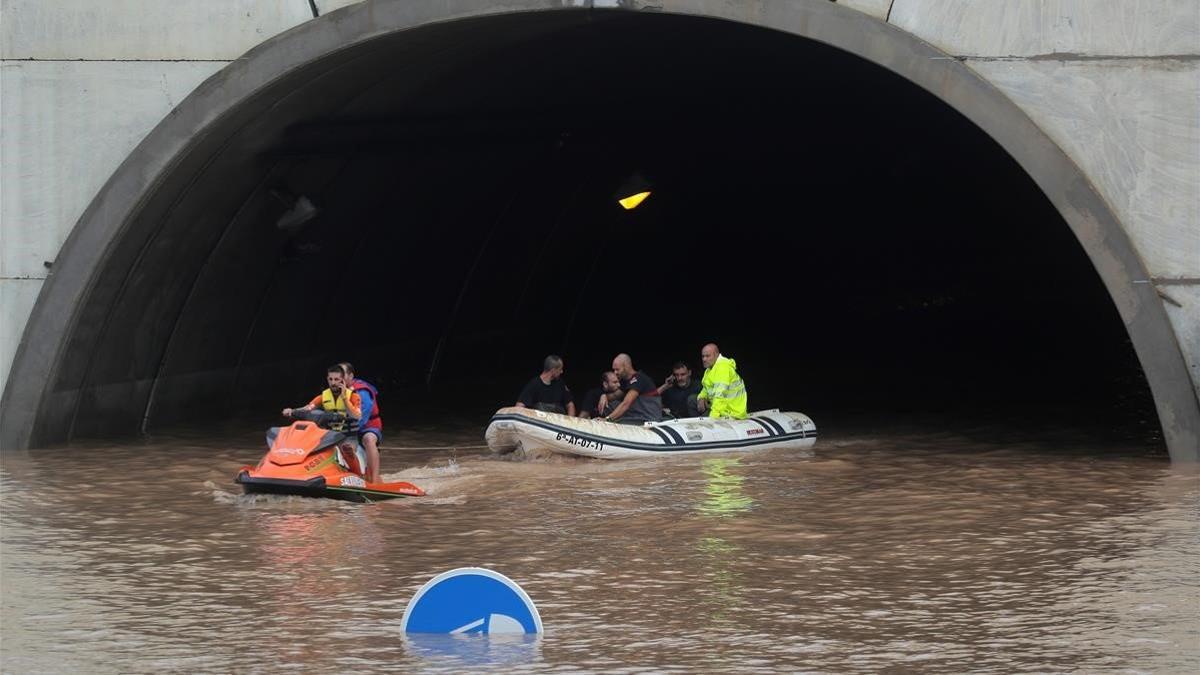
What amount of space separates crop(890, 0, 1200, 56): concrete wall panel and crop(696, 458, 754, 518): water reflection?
158 inches

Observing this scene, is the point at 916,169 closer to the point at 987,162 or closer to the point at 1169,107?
the point at 987,162

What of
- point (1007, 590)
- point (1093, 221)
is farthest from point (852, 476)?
point (1007, 590)

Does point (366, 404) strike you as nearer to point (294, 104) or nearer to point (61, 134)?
point (294, 104)

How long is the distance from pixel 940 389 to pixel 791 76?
4.75 meters

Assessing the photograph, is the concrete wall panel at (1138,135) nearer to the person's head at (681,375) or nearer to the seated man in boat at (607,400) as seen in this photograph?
the seated man in boat at (607,400)

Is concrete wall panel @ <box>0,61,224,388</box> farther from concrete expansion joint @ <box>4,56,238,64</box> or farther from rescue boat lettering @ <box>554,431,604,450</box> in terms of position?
rescue boat lettering @ <box>554,431,604,450</box>

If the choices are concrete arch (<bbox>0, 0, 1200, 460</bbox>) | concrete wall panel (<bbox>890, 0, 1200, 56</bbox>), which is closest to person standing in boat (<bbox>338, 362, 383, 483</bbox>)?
concrete arch (<bbox>0, 0, 1200, 460</bbox>)

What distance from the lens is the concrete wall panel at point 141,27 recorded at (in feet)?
48.8

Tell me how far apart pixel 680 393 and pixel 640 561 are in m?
7.20

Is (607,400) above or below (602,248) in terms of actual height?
below

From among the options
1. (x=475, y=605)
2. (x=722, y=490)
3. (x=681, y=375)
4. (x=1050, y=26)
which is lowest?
(x=475, y=605)

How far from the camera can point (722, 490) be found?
13.7m

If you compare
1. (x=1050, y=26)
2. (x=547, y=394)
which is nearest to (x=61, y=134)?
(x=547, y=394)

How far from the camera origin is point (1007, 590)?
31.2 feet
